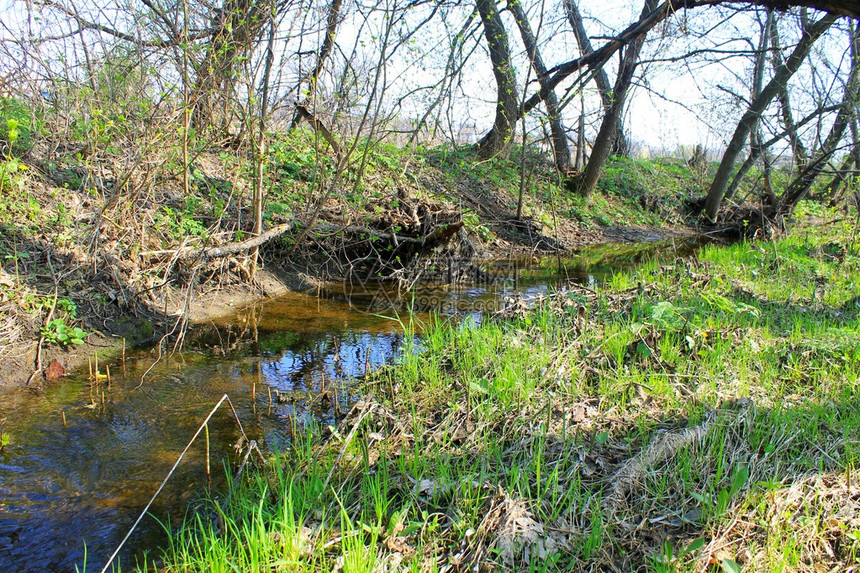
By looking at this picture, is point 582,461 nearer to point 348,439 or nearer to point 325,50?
point 348,439

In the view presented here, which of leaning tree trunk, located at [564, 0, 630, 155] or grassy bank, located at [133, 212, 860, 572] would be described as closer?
grassy bank, located at [133, 212, 860, 572]

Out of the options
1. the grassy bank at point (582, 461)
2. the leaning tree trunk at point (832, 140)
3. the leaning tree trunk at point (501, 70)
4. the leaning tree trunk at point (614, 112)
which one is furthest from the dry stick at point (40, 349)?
the leaning tree trunk at point (832, 140)

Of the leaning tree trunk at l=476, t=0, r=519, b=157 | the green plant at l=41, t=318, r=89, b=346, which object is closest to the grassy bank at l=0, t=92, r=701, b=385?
the green plant at l=41, t=318, r=89, b=346

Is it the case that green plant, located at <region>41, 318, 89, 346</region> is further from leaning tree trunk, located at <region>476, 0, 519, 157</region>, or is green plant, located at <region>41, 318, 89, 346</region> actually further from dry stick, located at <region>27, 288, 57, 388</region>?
leaning tree trunk, located at <region>476, 0, 519, 157</region>

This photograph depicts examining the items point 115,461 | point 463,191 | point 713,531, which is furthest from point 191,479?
point 463,191

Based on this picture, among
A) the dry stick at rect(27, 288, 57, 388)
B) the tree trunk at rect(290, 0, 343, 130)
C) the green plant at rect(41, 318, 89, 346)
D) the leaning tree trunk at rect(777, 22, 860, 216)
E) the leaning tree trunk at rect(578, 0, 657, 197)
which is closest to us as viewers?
the dry stick at rect(27, 288, 57, 388)

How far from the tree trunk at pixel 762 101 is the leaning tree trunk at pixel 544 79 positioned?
14.2 feet

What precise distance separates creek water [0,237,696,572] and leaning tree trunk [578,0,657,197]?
834 centimetres

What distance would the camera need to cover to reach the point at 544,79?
467 inches

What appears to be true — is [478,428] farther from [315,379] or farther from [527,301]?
[527,301]

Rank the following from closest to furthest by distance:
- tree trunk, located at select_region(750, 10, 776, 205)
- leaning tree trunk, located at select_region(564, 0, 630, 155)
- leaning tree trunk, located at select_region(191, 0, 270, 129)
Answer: leaning tree trunk, located at select_region(191, 0, 270, 129)
leaning tree trunk, located at select_region(564, 0, 630, 155)
tree trunk, located at select_region(750, 10, 776, 205)

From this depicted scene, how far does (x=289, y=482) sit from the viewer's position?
119 inches

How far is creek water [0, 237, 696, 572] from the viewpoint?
9.45 ft

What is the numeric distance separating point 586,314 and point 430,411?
89.2 inches
